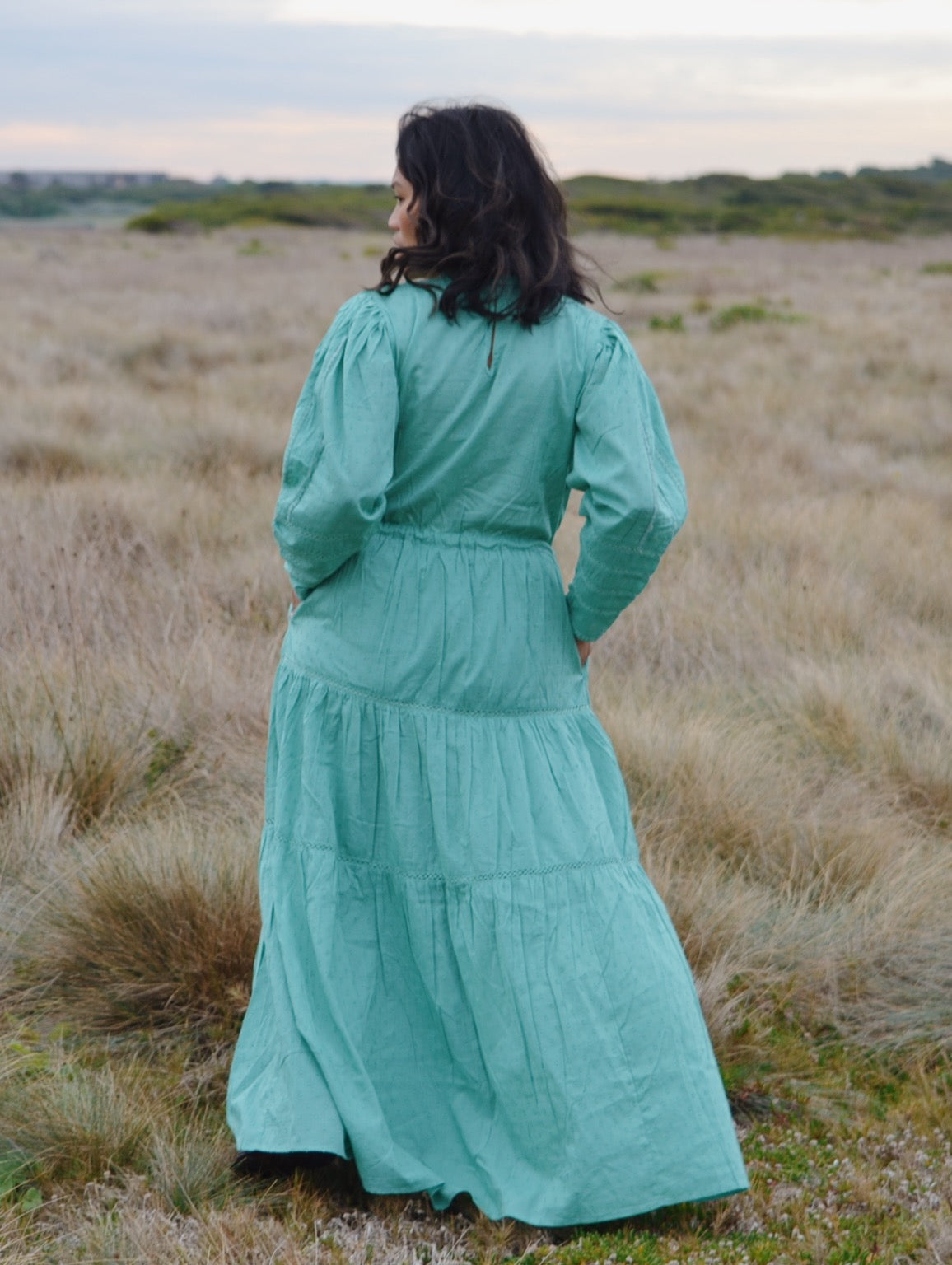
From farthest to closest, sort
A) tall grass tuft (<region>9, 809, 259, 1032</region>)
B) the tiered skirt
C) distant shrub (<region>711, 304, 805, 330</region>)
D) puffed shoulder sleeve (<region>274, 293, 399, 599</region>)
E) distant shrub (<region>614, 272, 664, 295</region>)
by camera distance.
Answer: distant shrub (<region>614, 272, 664, 295</region>), distant shrub (<region>711, 304, 805, 330</region>), tall grass tuft (<region>9, 809, 259, 1032</region>), the tiered skirt, puffed shoulder sleeve (<region>274, 293, 399, 599</region>)

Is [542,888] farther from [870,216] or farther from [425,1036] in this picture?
[870,216]

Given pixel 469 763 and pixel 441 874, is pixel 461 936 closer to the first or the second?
pixel 441 874

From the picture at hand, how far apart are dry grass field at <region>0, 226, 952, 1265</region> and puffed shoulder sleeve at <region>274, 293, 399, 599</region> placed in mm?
789

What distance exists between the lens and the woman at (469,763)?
7.01 feet

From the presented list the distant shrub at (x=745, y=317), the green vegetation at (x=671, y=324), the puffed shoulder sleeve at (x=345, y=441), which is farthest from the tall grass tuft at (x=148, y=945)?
the distant shrub at (x=745, y=317)

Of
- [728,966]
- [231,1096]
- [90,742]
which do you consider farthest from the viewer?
[90,742]

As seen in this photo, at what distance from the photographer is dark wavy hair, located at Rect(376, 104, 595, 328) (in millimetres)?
2096

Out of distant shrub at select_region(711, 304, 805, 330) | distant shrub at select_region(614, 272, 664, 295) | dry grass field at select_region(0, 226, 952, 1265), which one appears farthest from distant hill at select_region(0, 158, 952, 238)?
dry grass field at select_region(0, 226, 952, 1265)

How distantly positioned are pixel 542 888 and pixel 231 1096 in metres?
0.67

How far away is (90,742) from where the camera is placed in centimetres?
365

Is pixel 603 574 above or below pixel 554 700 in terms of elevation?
above

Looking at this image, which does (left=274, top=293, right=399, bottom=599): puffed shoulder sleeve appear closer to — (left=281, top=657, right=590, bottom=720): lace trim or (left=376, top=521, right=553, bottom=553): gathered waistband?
(left=376, top=521, right=553, bottom=553): gathered waistband

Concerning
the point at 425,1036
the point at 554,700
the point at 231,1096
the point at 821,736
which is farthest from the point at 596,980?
the point at 821,736

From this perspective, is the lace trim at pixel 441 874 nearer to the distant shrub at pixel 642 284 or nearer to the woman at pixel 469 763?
the woman at pixel 469 763
